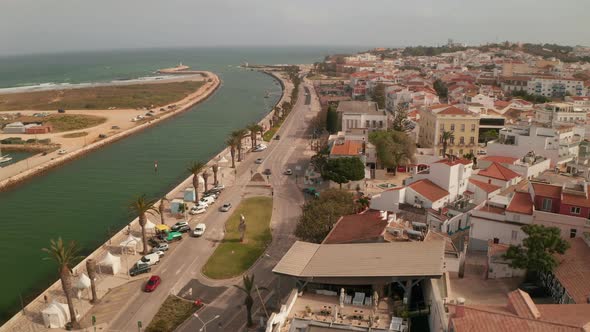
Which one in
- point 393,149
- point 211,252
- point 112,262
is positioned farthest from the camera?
point 393,149

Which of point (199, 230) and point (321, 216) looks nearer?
point (321, 216)

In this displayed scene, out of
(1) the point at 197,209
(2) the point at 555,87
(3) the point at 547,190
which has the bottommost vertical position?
(1) the point at 197,209

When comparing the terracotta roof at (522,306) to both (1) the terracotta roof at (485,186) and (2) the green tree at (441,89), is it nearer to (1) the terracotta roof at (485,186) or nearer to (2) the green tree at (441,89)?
(1) the terracotta roof at (485,186)

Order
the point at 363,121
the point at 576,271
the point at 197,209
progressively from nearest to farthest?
the point at 576,271, the point at 197,209, the point at 363,121

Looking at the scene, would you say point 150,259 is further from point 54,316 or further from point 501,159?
point 501,159

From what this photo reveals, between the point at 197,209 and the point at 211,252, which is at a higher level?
the point at 197,209

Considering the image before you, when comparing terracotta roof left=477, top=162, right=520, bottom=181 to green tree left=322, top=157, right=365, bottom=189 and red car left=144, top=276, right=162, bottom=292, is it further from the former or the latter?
red car left=144, top=276, right=162, bottom=292

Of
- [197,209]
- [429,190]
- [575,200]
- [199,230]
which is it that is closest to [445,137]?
[429,190]
